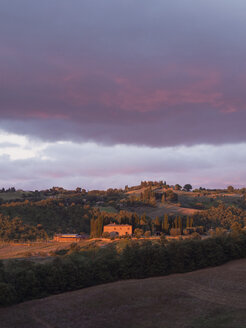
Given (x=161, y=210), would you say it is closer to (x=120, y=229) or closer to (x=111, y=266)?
(x=120, y=229)

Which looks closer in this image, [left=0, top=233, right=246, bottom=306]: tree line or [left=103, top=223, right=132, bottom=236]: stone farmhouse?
[left=0, top=233, right=246, bottom=306]: tree line

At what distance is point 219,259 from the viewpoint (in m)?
47.9

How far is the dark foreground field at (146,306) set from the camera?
1038 inches

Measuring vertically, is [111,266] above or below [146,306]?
above

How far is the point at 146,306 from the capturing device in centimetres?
3020

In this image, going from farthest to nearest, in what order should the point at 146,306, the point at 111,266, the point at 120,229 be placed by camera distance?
the point at 120,229, the point at 111,266, the point at 146,306

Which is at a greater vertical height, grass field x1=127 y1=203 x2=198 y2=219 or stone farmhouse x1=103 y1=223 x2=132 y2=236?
grass field x1=127 y1=203 x2=198 y2=219

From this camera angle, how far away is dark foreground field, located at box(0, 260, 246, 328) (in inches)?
1038

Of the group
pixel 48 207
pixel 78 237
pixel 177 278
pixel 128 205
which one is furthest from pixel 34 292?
pixel 128 205

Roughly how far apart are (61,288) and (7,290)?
659 centimetres

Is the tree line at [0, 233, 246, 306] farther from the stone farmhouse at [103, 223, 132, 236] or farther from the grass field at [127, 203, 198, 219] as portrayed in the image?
the grass field at [127, 203, 198, 219]

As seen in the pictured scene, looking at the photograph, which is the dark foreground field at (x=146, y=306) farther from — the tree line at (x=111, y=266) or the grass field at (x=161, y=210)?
the grass field at (x=161, y=210)

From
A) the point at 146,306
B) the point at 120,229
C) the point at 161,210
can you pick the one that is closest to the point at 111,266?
the point at 146,306

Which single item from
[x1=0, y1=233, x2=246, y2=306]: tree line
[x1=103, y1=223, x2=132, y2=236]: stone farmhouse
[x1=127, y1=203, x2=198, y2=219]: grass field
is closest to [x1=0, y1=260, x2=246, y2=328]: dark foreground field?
[x1=0, y1=233, x2=246, y2=306]: tree line
